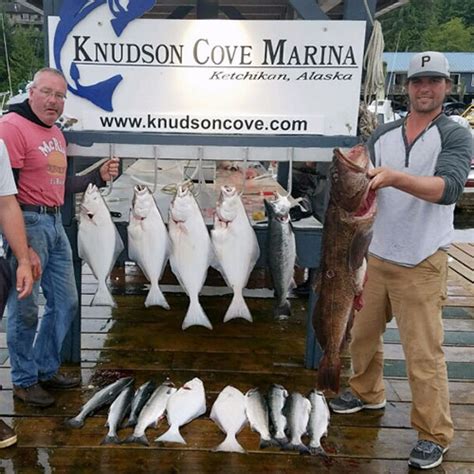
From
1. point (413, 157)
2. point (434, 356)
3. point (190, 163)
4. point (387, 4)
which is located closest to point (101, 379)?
point (434, 356)

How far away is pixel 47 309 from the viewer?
355 cm

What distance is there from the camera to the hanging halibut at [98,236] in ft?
11.5

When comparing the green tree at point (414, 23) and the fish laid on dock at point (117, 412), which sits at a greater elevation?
the green tree at point (414, 23)

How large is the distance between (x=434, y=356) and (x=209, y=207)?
194cm

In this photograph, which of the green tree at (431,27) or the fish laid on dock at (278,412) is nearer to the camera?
the fish laid on dock at (278,412)

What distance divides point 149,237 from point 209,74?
1.10 m

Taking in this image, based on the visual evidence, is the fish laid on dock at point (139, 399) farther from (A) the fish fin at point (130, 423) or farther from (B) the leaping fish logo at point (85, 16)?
(B) the leaping fish logo at point (85, 16)

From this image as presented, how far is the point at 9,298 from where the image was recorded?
3.13 meters

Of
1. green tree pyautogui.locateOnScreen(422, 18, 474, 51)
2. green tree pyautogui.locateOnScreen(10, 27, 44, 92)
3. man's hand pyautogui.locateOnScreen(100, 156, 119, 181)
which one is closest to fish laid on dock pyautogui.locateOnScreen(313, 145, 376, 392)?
man's hand pyautogui.locateOnScreen(100, 156, 119, 181)

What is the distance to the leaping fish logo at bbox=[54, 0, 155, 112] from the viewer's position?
354 cm

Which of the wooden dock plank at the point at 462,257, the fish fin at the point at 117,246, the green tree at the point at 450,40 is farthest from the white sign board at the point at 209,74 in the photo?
the green tree at the point at 450,40

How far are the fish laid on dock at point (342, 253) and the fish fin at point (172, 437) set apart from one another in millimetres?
793

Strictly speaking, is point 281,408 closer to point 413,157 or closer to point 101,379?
point 101,379

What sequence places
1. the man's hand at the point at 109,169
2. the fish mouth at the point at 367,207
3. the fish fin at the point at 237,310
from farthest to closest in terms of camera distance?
the man's hand at the point at 109,169 → the fish fin at the point at 237,310 → the fish mouth at the point at 367,207
